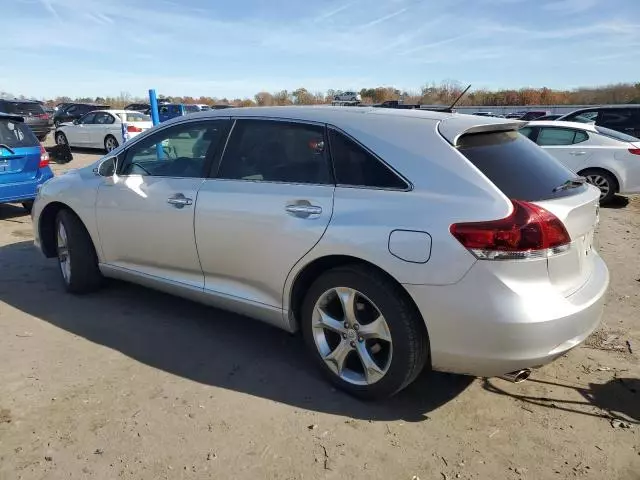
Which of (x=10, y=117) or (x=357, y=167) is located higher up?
(x=10, y=117)

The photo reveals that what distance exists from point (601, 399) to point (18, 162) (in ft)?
25.2

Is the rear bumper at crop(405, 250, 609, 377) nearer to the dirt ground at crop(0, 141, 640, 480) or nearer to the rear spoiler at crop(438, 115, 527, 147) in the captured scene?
the dirt ground at crop(0, 141, 640, 480)

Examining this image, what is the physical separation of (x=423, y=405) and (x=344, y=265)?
3.08ft

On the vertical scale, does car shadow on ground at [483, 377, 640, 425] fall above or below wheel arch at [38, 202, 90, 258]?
below

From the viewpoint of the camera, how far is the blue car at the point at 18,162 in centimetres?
720

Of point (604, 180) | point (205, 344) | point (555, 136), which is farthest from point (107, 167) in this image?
point (604, 180)

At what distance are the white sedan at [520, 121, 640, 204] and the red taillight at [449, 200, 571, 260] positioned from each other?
688cm

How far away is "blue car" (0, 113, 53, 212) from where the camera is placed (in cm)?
720

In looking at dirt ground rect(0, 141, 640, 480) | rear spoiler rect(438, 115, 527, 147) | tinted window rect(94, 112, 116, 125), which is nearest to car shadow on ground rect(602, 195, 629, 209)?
dirt ground rect(0, 141, 640, 480)

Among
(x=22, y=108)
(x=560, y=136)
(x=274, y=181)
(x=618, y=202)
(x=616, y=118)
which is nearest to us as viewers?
(x=274, y=181)

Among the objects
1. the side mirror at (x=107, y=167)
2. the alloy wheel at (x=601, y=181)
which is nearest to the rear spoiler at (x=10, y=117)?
the side mirror at (x=107, y=167)

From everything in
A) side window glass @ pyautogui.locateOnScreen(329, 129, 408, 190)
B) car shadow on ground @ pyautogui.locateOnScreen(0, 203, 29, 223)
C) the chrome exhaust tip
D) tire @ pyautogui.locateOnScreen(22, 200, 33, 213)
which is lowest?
car shadow on ground @ pyautogui.locateOnScreen(0, 203, 29, 223)

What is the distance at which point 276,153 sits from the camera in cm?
336

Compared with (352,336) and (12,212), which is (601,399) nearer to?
(352,336)
